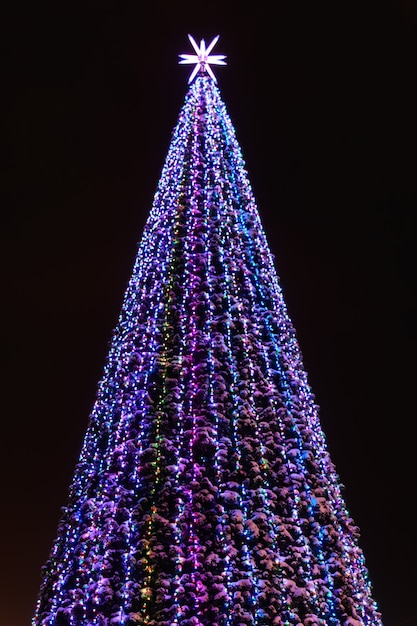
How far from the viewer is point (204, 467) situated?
603 cm

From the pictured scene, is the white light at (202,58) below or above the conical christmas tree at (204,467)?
above

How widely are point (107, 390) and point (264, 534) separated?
2380 millimetres

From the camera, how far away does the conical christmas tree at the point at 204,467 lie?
18.2 feet

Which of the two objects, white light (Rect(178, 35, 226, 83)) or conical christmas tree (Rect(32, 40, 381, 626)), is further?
white light (Rect(178, 35, 226, 83))

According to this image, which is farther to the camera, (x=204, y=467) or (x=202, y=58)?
(x=202, y=58)

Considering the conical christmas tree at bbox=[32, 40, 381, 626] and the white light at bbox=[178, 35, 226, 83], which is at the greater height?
the white light at bbox=[178, 35, 226, 83]

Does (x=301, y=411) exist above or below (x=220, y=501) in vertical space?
above

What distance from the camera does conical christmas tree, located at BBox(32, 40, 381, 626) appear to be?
554 cm

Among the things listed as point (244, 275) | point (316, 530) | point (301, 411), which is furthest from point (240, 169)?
point (316, 530)

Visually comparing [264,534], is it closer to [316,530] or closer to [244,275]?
[316,530]

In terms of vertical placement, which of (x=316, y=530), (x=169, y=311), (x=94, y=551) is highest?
(x=169, y=311)

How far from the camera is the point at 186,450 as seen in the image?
20.2ft

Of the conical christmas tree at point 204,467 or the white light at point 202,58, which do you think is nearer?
the conical christmas tree at point 204,467

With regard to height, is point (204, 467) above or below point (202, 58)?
below
